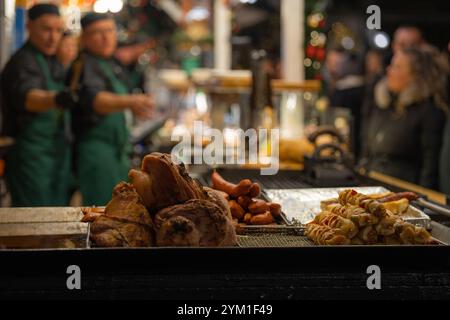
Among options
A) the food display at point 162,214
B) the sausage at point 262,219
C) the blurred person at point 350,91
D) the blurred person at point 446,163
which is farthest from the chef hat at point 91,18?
the food display at point 162,214

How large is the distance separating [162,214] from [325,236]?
489mm

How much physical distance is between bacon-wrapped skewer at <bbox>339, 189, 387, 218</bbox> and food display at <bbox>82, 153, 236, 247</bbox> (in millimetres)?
426

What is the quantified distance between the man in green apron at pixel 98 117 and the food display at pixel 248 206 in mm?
3220

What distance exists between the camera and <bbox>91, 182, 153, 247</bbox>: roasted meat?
2.12 m

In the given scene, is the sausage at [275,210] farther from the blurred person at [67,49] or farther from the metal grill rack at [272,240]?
the blurred person at [67,49]

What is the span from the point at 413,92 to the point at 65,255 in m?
4.70

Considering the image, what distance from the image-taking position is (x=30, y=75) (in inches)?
231

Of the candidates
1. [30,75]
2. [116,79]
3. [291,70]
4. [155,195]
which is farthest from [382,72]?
[155,195]

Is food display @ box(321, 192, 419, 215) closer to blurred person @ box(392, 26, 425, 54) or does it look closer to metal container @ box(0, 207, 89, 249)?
metal container @ box(0, 207, 89, 249)

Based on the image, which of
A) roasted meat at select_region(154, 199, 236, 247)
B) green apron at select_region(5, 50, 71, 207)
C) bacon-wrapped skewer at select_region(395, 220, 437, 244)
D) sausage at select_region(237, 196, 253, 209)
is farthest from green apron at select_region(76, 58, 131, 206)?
bacon-wrapped skewer at select_region(395, 220, 437, 244)

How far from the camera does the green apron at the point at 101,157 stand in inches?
244

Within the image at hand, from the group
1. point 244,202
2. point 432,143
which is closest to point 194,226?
point 244,202

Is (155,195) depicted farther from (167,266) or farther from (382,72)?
(382,72)

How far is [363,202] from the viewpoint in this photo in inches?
93.2
